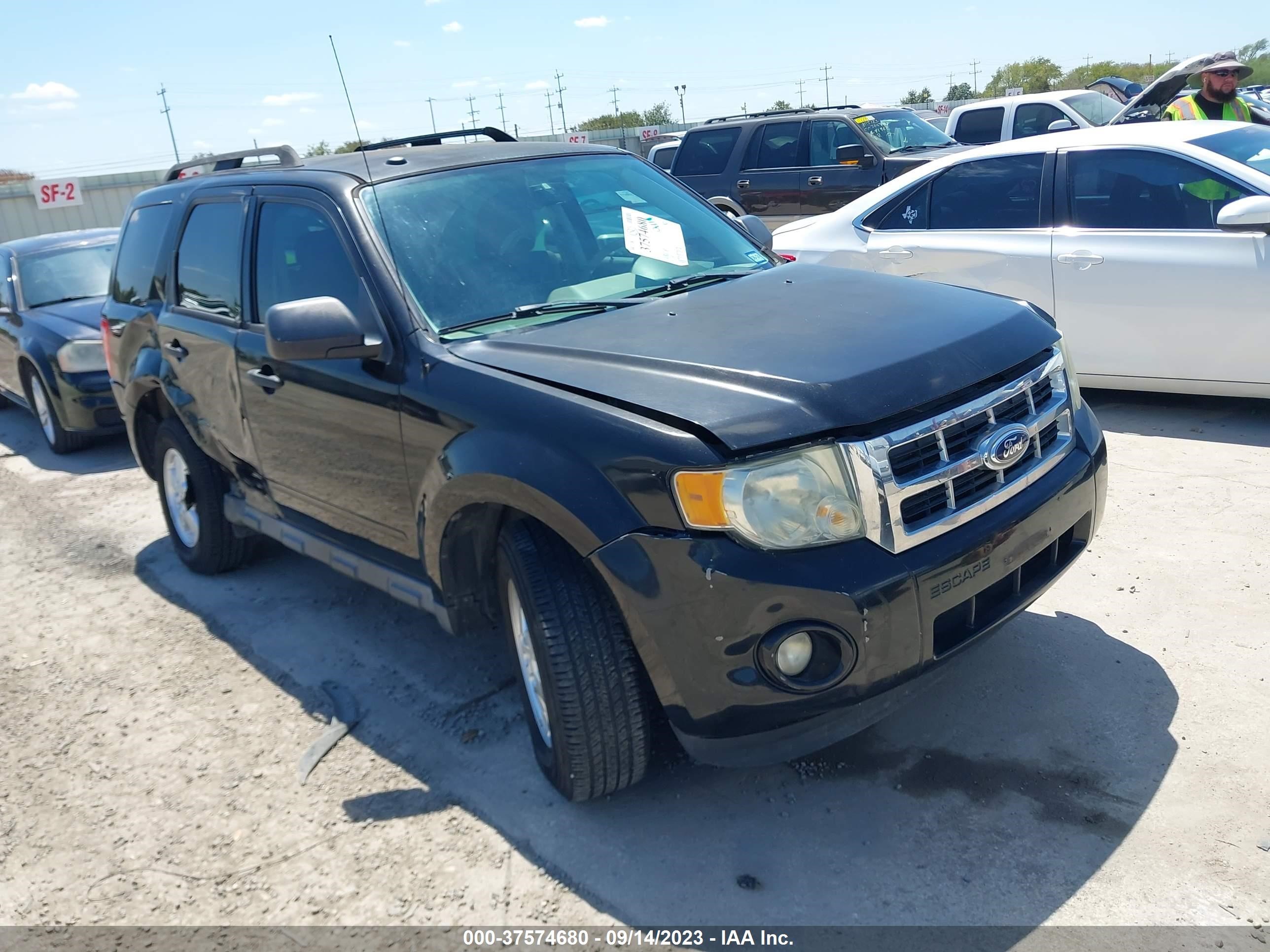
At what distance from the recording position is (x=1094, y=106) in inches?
559

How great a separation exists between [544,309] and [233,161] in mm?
2549

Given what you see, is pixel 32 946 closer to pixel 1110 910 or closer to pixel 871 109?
pixel 1110 910

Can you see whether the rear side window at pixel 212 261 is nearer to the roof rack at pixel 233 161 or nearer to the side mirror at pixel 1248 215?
the roof rack at pixel 233 161

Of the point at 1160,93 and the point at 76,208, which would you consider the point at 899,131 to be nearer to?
the point at 1160,93

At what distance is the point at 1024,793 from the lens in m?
2.91

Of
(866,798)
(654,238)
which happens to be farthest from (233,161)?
(866,798)

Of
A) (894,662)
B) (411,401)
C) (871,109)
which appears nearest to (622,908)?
(894,662)

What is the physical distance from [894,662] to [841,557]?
1.00 ft

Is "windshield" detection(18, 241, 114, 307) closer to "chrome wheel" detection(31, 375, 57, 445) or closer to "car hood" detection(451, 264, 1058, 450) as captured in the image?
"chrome wheel" detection(31, 375, 57, 445)

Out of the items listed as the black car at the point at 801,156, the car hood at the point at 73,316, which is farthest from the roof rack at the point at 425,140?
the black car at the point at 801,156

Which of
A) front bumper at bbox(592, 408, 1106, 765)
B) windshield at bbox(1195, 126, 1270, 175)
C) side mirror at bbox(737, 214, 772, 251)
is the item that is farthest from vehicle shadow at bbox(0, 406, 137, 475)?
windshield at bbox(1195, 126, 1270, 175)

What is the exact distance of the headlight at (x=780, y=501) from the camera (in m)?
2.47

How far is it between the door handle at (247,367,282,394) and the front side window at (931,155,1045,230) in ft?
14.4

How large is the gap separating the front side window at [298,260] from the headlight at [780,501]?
61.1 inches
